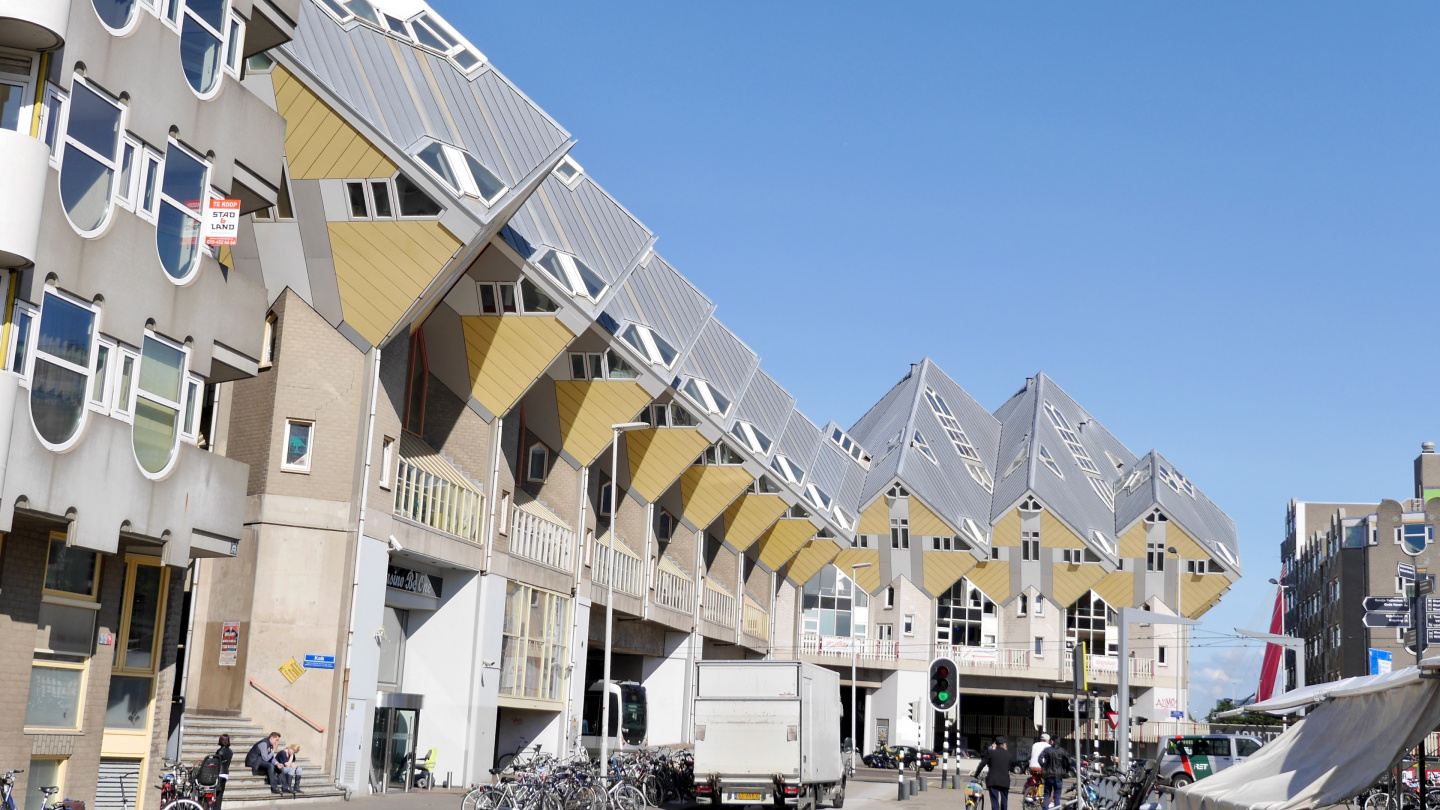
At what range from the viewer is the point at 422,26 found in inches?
1240

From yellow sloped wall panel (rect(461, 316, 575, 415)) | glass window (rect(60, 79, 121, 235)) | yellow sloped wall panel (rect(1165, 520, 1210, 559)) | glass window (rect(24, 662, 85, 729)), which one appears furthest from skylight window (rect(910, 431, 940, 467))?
glass window (rect(60, 79, 121, 235))

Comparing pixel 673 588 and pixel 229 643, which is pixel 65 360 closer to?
pixel 229 643

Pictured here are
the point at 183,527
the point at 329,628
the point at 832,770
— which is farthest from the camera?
the point at 832,770

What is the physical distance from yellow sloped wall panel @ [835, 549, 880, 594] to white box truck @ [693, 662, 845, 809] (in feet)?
148

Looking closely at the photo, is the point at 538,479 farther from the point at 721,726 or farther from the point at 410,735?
the point at 721,726

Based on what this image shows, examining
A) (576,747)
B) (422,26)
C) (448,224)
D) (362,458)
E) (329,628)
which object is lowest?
(576,747)

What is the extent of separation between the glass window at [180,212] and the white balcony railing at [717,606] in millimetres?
36333

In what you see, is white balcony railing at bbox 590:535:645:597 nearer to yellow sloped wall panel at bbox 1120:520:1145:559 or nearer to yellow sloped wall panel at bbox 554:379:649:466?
yellow sloped wall panel at bbox 554:379:649:466

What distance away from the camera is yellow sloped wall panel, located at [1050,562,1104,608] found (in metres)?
75.4

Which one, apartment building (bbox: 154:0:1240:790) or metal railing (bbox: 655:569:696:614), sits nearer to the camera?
apartment building (bbox: 154:0:1240:790)

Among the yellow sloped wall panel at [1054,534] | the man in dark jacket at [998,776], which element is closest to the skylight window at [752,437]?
the man in dark jacket at [998,776]

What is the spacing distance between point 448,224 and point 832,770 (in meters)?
14.8

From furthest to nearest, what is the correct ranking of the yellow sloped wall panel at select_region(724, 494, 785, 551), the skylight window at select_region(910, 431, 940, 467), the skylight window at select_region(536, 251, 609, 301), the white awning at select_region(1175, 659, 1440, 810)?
the skylight window at select_region(910, 431, 940, 467), the yellow sloped wall panel at select_region(724, 494, 785, 551), the skylight window at select_region(536, 251, 609, 301), the white awning at select_region(1175, 659, 1440, 810)

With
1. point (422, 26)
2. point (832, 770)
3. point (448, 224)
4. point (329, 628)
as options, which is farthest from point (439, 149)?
point (832, 770)
